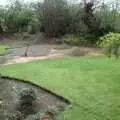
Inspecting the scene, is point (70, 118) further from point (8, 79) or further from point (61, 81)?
point (8, 79)

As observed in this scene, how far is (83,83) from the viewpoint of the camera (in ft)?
30.0

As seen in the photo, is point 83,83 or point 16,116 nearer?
point 16,116

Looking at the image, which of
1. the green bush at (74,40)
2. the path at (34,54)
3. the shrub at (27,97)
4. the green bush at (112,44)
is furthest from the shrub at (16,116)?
the green bush at (74,40)

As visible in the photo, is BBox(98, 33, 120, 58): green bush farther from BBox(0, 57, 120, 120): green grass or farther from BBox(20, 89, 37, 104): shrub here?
BBox(20, 89, 37, 104): shrub

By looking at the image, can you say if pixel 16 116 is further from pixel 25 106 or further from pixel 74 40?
pixel 74 40

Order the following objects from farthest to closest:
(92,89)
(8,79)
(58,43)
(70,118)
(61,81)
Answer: (58,43), (8,79), (61,81), (92,89), (70,118)

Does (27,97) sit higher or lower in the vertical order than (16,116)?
higher

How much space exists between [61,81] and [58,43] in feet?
54.6

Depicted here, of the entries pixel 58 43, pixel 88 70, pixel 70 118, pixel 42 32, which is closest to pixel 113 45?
pixel 70 118

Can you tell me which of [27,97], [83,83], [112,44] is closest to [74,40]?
[83,83]

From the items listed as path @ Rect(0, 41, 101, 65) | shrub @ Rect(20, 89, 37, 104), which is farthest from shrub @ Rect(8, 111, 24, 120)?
path @ Rect(0, 41, 101, 65)

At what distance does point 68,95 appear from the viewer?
7738 mm

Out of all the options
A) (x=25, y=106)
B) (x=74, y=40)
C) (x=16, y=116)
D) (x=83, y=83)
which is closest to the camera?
(x=16, y=116)

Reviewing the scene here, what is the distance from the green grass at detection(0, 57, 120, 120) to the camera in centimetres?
638
